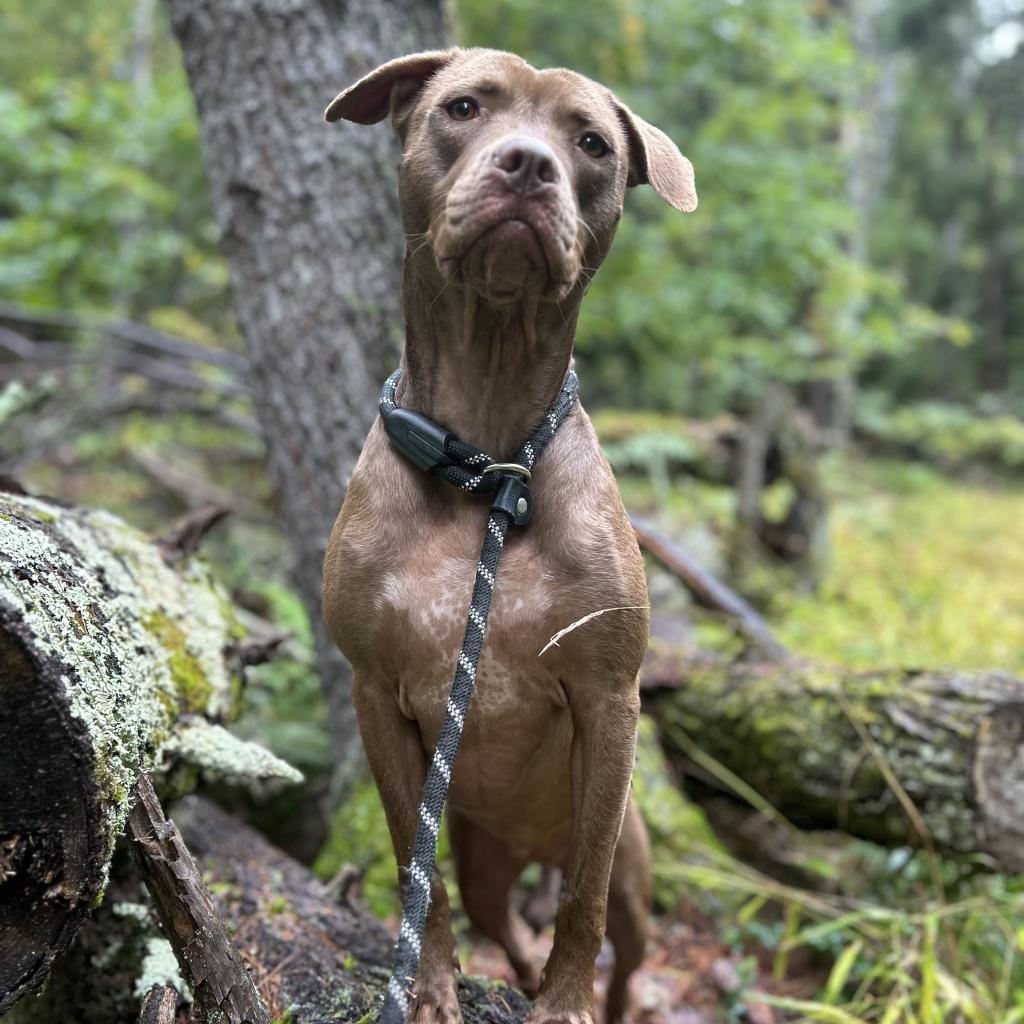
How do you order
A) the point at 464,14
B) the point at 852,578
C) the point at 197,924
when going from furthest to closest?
the point at 852,578
the point at 464,14
the point at 197,924

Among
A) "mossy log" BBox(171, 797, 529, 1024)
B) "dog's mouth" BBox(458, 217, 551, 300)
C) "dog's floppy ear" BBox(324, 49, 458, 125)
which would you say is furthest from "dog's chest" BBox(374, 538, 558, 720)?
"dog's floppy ear" BBox(324, 49, 458, 125)

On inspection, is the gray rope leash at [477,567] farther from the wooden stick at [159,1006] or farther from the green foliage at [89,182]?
the green foliage at [89,182]

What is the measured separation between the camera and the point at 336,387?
3496 mm

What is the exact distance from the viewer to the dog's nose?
1.81 meters

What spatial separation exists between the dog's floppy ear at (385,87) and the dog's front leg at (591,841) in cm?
146

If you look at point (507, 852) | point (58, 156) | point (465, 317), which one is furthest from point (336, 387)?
point (58, 156)

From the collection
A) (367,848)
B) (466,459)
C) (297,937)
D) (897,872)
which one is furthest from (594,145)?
(897,872)

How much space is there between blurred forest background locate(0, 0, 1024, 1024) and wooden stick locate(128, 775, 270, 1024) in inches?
59.4

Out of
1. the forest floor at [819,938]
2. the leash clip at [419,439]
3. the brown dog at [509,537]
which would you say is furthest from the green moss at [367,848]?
the leash clip at [419,439]

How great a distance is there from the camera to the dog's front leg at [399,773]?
208cm

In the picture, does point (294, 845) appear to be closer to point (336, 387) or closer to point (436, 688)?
point (336, 387)

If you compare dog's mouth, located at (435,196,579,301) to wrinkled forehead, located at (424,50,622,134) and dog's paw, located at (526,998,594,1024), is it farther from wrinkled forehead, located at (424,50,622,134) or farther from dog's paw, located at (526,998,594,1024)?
dog's paw, located at (526,998,594,1024)

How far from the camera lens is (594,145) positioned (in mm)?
2070

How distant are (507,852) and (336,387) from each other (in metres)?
1.74
